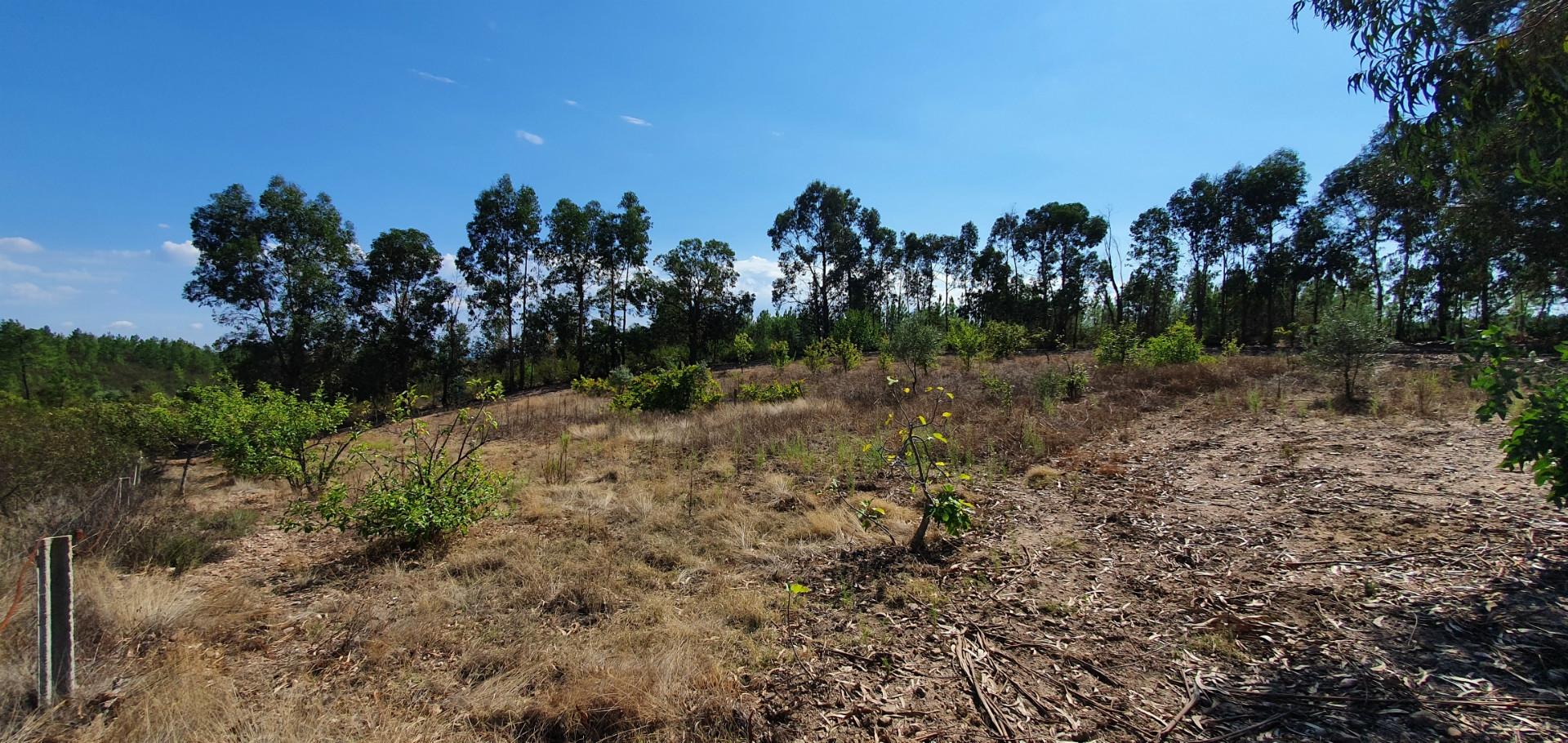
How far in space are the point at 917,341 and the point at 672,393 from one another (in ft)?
24.8

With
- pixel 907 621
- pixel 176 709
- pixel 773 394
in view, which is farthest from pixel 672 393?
pixel 176 709

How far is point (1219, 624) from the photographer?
3.07 metres

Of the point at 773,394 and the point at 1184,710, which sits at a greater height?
the point at 773,394

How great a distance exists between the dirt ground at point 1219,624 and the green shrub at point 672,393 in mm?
9851

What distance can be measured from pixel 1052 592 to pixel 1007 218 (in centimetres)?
4348

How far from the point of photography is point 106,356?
199 feet

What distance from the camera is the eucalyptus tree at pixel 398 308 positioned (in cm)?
2391

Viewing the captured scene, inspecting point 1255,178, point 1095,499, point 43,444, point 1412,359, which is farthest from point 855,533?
point 1255,178

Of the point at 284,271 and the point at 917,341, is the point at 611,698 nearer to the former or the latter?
the point at 917,341

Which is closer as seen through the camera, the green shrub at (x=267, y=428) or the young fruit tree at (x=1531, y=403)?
the young fruit tree at (x=1531, y=403)

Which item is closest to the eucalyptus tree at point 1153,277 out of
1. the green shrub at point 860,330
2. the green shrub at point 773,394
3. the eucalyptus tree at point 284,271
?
the green shrub at point 860,330

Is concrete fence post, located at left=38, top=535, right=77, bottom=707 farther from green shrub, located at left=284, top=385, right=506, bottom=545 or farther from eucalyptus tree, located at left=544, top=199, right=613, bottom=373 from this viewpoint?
eucalyptus tree, located at left=544, top=199, right=613, bottom=373

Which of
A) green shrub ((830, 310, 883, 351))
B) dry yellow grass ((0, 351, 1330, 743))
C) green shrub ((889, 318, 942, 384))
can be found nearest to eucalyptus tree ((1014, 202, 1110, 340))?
green shrub ((830, 310, 883, 351))

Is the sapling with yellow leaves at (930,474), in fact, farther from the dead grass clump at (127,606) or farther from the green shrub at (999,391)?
the dead grass clump at (127,606)
